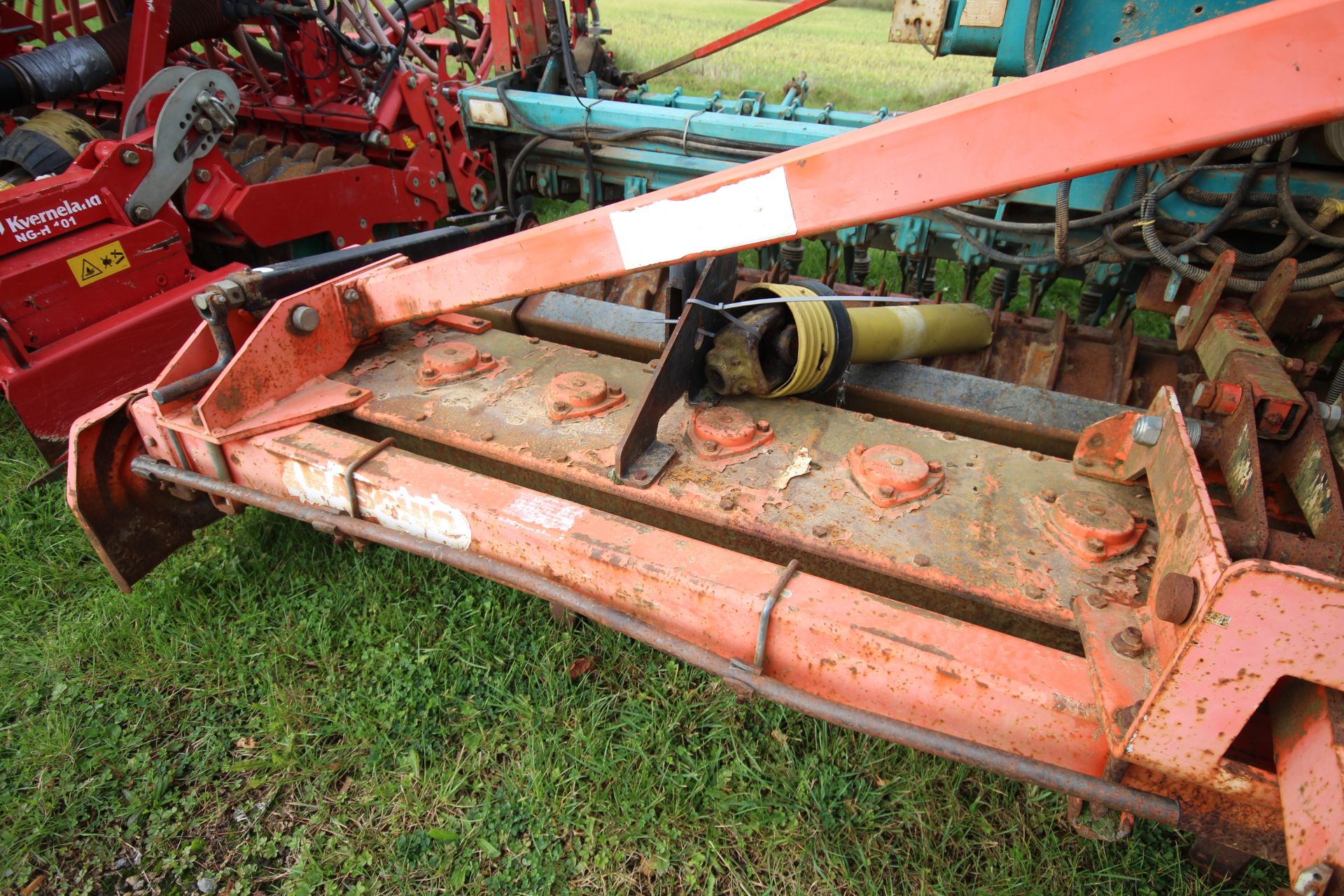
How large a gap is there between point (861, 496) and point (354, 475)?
1432mm

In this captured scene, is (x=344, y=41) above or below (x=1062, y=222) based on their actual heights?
above

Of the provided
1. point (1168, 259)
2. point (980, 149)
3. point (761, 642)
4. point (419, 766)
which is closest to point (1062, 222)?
point (1168, 259)

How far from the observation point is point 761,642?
1649 millimetres

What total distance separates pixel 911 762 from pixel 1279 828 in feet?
2.89

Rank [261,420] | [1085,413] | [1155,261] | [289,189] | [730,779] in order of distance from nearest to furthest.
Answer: [730,779] → [261,420] → [1085,413] → [1155,261] → [289,189]

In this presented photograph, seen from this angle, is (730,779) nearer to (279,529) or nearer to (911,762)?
(911,762)

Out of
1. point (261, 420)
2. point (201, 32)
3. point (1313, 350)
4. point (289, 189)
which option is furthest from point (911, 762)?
point (201, 32)

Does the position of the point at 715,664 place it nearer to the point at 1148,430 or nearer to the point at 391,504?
the point at 391,504

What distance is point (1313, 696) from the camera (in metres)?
1.21

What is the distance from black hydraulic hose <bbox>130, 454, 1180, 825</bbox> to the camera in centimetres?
138

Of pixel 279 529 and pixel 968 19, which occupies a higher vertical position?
pixel 968 19

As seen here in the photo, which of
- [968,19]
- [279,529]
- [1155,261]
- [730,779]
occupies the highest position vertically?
[968,19]

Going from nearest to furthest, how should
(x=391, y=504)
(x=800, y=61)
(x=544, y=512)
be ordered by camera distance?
(x=544, y=512) → (x=391, y=504) → (x=800, y=61)

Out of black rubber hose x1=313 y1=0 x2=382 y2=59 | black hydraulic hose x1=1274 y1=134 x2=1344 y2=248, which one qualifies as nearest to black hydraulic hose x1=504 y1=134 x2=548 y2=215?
black rubber hose x1=313 y1=0 x2=382 y2=59
